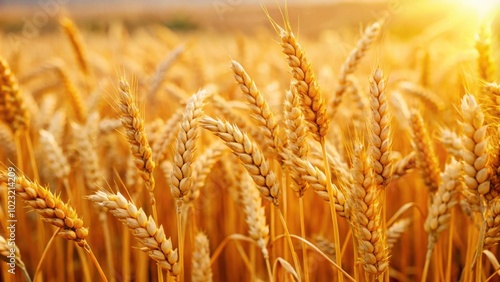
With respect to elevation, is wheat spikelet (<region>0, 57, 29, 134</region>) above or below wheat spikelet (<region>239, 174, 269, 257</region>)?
above

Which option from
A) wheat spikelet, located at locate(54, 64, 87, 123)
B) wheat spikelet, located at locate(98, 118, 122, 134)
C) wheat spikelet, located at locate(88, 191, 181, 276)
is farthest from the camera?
wheat spikelet, located at locate(54, 64, 87, 123)

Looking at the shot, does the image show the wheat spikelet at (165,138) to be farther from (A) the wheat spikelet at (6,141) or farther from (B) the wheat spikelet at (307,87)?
(A) the wheat spikelet at (6,141)

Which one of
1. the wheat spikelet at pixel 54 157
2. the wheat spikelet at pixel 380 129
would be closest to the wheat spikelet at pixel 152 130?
the wheat spikelet at pixel 54 157

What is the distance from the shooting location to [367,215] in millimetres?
1014

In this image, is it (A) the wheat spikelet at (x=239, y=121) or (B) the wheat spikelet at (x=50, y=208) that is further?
(A) the wheat spikelet at (x=239, y=121)

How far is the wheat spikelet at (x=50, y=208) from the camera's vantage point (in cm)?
101

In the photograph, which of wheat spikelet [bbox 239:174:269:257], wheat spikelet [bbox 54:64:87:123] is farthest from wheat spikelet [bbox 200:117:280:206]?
wheat spikelet [bbox 54:64:87:123]

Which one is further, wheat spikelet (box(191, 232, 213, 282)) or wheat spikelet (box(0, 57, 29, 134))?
wheat spikelet (box(0, 57, 29, 134))

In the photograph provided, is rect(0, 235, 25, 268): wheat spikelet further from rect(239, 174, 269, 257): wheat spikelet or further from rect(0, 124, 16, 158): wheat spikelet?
rect(0, 124, 16, 158): wheat spikelet

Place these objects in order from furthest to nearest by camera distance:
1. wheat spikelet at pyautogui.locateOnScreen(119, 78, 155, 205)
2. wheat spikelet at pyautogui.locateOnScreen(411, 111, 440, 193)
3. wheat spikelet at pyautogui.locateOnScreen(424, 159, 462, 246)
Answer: wheat spikelet at pyautogui.locateOnScreen(411, 111, 440, 193) < wheat spikelet at pyautogui.locateOnScreen(424, 159, 462, 246) < wheat spikelet at pyautogui.locateOnScreen(119, 78, 155, 205)

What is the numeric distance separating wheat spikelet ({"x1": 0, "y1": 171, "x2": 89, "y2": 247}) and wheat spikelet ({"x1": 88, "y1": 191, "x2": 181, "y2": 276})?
0.08 meters

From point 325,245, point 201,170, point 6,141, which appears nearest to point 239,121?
point 201,170

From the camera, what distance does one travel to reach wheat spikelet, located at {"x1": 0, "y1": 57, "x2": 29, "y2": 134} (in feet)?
5.59

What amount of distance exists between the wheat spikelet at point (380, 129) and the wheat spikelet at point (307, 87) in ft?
0.37
